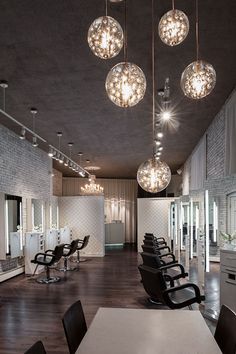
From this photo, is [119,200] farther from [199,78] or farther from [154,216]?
[199,78]

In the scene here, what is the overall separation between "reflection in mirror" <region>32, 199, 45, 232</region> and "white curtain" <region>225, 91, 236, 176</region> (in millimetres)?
5441

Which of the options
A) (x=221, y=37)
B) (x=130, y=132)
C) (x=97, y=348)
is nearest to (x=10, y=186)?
(x=130, y=132)

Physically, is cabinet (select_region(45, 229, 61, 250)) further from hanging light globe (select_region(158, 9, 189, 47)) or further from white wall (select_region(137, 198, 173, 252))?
hanging light globe (select_region(158, 9, 189, 47))

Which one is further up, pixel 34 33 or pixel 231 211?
pixel 34 33

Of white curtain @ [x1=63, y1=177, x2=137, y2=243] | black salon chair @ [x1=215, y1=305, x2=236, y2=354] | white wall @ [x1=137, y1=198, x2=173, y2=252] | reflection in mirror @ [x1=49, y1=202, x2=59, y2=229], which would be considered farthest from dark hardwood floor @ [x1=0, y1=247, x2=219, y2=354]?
white curtain @ [x1=63, y1=177, x2=137, y2=243]

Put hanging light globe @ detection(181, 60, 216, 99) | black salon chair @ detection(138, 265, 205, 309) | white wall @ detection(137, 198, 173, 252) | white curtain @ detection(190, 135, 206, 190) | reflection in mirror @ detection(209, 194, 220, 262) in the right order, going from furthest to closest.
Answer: white wall @ detection(137, 198, 173, 252)
white curtain @ detection(190, 135, 206, 190)
reflection in mirror @ detection(209, 194, 220, 262)
black salon chair @ detection(138, 265, 205, 309)
hanging light globe @ detection(181, 60, 216, 99)

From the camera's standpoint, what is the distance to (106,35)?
1916 mm

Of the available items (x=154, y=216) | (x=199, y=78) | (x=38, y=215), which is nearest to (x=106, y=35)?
(x=199, y=78)

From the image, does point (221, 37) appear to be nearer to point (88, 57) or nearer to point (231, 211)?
point (88, 57)

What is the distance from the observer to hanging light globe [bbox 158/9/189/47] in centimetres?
202

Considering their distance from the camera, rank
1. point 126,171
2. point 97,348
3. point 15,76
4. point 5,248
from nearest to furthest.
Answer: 1. point 97,348
2. point 15,76
3. point 5,248
4. point 126,171

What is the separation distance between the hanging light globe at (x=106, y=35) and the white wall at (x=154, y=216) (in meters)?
10.6

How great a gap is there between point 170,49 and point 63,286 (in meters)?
4.82

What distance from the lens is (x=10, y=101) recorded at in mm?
5562
